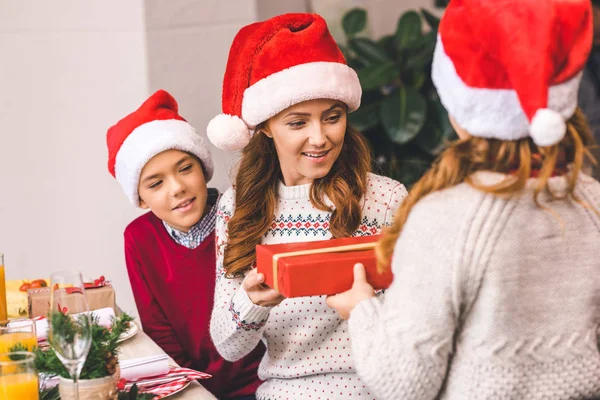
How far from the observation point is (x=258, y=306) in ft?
5.71

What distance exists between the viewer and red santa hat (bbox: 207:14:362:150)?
6.10ft

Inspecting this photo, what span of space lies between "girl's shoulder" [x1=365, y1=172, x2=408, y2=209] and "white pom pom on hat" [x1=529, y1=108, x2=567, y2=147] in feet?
2.89

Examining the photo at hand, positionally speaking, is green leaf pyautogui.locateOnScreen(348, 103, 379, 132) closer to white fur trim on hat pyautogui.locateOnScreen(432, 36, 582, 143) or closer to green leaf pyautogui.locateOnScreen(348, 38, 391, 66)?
green leaf pyautogui.locateOnScreen(348, 38, 391, 66)

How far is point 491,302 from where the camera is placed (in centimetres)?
114

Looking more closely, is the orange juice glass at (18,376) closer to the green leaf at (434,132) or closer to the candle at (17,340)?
the candle at (17,340)

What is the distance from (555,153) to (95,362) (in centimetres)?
90

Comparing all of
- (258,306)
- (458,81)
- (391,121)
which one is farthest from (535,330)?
(391,121)

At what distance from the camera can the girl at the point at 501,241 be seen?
113 cm

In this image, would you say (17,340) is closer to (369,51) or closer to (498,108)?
(498,108)

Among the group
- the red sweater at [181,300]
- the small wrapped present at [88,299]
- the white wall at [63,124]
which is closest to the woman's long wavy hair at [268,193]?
the red sweater at [181,300]

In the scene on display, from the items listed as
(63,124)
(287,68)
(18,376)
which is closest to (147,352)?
(18,376)

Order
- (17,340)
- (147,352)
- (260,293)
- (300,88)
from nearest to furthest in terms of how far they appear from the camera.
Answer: (17,340), (260,293), (300,88), (147,352)

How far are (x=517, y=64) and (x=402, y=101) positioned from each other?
8.96ft

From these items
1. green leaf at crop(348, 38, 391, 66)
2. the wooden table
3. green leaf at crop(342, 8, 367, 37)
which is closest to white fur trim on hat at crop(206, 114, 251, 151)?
the wooden table
